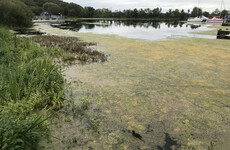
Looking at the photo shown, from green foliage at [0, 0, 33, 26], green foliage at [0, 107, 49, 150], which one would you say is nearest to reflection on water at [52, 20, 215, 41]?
green foliage at [0, 0, 33, 26]

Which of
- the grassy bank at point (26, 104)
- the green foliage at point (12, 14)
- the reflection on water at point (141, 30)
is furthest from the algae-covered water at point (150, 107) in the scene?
the green foliage at point (12, 14)

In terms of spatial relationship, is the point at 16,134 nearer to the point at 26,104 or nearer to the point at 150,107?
the point at 26,104

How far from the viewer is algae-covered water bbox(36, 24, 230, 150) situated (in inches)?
86.5

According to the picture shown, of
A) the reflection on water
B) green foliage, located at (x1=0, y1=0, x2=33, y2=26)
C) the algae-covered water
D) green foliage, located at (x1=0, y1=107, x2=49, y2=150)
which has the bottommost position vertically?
the algae-covered water

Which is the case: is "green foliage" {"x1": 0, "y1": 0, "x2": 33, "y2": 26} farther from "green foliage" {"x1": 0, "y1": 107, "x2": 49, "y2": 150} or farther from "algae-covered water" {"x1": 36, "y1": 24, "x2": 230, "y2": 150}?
"green foliage" {"x1": 0, "y1": 107, "x2": 49, "y2": 150}

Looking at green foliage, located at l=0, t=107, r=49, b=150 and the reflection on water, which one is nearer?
green foliage, located at l=0, t=107, r=49, b=150

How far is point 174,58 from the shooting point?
6.34m

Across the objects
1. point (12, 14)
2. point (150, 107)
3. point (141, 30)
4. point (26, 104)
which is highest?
point (12, 14)

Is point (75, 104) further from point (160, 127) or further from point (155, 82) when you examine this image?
point (155, 82)

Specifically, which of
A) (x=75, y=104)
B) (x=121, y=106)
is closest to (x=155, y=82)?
(x=121, y=106)

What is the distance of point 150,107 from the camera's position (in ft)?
9.93

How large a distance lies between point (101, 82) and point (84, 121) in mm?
1635

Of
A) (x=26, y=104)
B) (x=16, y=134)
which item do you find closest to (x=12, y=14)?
(x=26, y=104)

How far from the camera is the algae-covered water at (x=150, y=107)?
2197 millimetres
